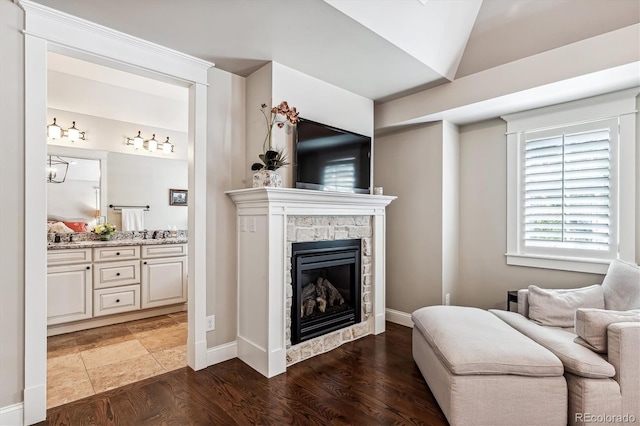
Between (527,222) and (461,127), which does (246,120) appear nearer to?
(461,127)

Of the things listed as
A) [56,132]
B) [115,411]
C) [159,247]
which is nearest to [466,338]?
[115,411]

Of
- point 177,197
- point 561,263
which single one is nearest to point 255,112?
point 177,197

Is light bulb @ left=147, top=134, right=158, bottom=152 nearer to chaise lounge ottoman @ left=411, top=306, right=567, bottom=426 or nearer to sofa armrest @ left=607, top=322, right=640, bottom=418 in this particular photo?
chaise lounge ottoman @ left=411, top=306, right=567, bottom=426

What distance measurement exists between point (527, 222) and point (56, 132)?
545cm

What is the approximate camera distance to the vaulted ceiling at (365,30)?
6.82 ft

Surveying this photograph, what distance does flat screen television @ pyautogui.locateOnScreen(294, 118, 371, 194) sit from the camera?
2.89m

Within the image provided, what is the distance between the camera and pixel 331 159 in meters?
3.12

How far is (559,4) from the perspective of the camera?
2463 mm

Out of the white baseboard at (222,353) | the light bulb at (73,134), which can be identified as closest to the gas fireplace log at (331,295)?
the white baseboard at (222,353)

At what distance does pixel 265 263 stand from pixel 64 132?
3319mm

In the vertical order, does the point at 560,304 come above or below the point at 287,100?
below

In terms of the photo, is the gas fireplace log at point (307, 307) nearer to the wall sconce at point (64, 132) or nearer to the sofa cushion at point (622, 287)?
the sofa cushion at point (622, 287)

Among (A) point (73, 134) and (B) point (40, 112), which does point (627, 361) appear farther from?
(A) point (73, 134)

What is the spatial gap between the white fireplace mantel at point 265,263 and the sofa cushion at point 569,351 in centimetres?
176
